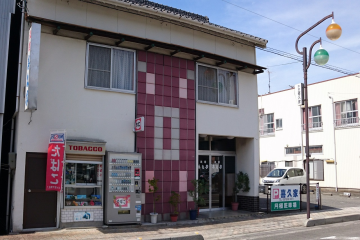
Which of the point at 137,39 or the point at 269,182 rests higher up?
the point at 137,39

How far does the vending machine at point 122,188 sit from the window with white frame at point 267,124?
22.3 meters

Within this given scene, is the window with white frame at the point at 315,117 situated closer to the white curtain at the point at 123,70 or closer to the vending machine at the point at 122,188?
the white curtain at the point at 123,70

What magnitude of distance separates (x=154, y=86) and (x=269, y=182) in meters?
12.1

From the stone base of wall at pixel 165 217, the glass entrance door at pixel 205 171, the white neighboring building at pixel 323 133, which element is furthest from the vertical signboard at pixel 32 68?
the white neighboring building at pixel 323 133

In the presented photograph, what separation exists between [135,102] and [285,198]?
303 inches

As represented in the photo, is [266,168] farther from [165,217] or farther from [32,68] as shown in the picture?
[32,68]

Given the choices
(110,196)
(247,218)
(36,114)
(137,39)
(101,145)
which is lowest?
(247,218)

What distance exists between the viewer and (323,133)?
90.4 ft

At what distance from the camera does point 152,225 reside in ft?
39.8

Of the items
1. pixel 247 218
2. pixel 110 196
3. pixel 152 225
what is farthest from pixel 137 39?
pixel 247 218

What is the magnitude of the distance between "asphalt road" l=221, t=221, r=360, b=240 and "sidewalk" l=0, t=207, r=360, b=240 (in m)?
0.47

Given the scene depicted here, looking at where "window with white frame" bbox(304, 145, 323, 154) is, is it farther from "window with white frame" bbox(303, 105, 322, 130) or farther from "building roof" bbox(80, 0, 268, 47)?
"building roof" bbox(80, 0, 268, 47)

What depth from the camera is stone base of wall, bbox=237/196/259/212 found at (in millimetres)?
15180

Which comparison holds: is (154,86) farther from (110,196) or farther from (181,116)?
(110,196)
